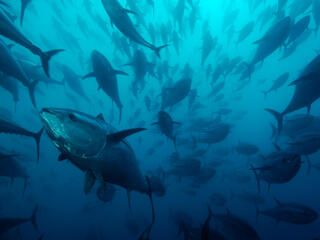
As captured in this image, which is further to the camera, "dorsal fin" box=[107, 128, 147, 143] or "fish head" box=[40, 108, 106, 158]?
"dorsal fin" box=[107, 128, 147, 143]

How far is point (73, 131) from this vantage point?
124cm

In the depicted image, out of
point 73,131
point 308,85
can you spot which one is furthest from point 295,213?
point 73,131

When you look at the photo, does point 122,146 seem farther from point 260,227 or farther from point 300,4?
point 260,227

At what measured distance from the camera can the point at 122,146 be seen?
1.73 metres

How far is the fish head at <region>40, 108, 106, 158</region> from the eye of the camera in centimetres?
121

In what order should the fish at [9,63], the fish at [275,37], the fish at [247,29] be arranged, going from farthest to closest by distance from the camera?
the fish at [247,29] < the fish at [275,37] < the fish at [9,63]

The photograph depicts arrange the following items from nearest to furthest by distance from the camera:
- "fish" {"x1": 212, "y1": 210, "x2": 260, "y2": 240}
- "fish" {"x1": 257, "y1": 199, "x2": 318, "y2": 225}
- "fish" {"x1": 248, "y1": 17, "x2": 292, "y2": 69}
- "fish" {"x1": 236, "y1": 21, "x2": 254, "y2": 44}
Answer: "fish" {"x1": 248, "y1": 17, "x2": 292, "y2": 69}, "fish" {"x1": 212, "y1": 210, "x2": 260, "y2": 240}, "fish" {"x1": 257, "y1": 199, "x2": 318, "y2": 225}, "fish" {"x1": 236, "y1": 21, "x2": 254, "y2": 44}

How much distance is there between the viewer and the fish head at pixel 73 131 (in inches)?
47.6

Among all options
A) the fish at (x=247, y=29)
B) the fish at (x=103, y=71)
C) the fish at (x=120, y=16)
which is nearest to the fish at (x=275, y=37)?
the fish at (x=120, y=16)

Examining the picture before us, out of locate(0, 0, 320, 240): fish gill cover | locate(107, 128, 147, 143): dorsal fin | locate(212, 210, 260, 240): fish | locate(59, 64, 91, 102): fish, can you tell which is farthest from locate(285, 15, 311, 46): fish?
locate(59, 64, 91, 102): fish

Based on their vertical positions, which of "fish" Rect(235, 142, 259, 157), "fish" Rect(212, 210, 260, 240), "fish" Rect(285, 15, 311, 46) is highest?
"fish" Rect(285, 15, 311, 46)

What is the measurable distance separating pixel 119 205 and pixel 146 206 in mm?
3714

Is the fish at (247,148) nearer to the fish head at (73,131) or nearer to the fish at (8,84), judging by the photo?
the fish head at (73,131)

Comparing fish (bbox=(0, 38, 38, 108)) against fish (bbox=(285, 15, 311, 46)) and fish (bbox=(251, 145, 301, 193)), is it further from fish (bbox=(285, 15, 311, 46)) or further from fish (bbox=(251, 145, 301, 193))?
fish (bbox=(285, 15, 311, 46))
